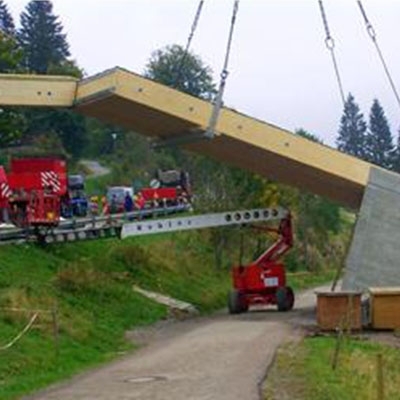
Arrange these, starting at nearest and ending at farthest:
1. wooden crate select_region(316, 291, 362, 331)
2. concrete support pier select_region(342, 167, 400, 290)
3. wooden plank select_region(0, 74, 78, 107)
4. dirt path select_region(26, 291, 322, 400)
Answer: dirt path select_region(26, 291, 322, 400) < wooden crate select_region(316, 291, 362, 331) < wooden plank select_region(0, 74, 78, 107) < concrete support pier select_region(342, 167, 400, 290)

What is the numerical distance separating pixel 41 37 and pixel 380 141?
6818 centimetres

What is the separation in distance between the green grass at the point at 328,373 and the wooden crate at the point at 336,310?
10.7ft

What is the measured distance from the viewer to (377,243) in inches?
1109

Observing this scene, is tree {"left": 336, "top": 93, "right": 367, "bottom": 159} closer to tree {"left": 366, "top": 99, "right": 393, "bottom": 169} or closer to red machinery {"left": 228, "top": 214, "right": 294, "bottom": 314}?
tree {"left": 366, "top": 99, "right": 393, "bottom": 169}

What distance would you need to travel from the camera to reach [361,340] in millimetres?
22094

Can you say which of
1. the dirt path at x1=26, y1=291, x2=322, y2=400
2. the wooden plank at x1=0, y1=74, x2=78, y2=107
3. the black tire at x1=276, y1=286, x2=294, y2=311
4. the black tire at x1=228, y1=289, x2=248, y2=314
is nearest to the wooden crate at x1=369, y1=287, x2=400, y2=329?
the dirt path at x1=26, y1=291, x2=322, y2=400

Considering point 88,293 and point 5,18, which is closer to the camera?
point 88,293

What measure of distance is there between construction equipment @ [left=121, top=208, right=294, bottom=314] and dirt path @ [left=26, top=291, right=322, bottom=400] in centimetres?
382

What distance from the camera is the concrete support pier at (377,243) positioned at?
1102 inches

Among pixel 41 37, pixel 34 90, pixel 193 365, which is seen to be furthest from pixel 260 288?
pixel 41 37

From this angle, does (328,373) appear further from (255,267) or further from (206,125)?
(255,267)

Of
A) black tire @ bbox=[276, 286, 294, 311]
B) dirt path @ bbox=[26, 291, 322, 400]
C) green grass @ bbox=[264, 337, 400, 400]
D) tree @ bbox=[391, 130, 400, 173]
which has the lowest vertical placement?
dirt path @ bbox=[26, 291, 322, 400]

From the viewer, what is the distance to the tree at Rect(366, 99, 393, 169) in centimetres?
15762

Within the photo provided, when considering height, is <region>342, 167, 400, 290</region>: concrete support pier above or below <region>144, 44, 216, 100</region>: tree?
below
